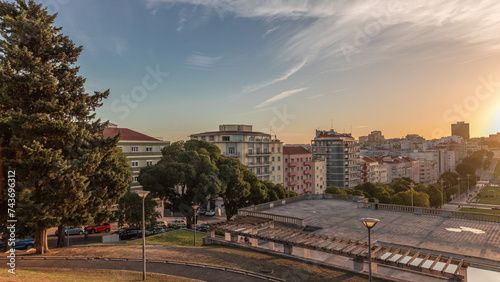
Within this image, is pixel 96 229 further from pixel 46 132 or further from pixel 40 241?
pixel 46 132

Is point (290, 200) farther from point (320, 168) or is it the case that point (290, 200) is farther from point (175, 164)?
point (320, 168)

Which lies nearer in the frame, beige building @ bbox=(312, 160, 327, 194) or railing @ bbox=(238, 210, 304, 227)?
railing @ bbox=(238, 210, 304, 227)

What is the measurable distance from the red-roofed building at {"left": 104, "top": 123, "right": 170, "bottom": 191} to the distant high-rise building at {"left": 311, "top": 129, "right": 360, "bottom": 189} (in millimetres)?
65880

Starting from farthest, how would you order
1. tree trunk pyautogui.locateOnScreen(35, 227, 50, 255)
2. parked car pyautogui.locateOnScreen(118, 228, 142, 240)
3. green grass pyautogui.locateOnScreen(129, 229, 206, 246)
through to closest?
parked car pyautogui.locateOnScreen(118, 228, 142, 240) < green grass pyautogui.locateOnScreen(129, 229, 206, 246) < tree trunk pyautogui.locateOnScreen(35, 227, 50, 255)

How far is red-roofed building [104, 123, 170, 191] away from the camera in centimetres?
5469

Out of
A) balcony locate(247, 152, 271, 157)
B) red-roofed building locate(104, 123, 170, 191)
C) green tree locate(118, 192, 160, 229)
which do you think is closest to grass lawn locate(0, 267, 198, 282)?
green tree locate(118, 192, 160, 229)

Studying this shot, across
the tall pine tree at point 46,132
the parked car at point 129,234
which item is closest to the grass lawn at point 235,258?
the tall pine tree at point 46,132

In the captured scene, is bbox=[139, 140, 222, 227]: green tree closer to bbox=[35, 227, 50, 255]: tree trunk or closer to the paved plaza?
the paved plaza

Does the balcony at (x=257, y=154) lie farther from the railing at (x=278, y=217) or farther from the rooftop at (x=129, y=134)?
the railing at (x=278, y=217)

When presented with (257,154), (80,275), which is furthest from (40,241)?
(257,154)

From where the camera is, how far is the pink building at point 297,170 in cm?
8881

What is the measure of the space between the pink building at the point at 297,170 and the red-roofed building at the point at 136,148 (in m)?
40.9

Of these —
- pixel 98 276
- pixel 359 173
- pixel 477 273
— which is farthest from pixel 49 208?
pixel 359 173

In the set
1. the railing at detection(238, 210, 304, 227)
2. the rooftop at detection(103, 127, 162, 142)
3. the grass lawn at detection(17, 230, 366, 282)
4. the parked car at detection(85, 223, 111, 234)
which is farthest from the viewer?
the rooftop at detection(103, 127, 162, 142)
